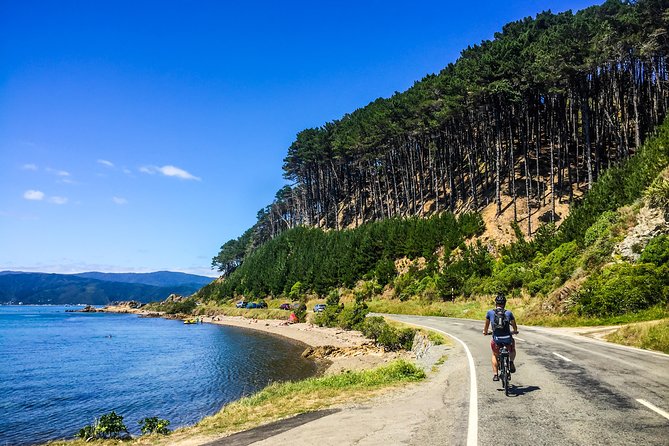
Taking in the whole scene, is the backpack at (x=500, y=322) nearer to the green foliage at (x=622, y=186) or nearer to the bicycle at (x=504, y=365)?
the bicycle at (x=504, y=365)

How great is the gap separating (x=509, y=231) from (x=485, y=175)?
1658cm

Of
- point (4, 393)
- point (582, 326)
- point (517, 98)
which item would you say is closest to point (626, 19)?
point (517, 98)

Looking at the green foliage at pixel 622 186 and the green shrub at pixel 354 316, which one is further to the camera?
the green shrub at pixel 354 316

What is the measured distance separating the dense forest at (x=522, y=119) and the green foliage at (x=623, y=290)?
23892mm

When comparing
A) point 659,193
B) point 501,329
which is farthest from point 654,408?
point 659,193

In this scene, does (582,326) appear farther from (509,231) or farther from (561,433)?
(509,231)

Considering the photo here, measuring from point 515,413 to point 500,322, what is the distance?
2489mm

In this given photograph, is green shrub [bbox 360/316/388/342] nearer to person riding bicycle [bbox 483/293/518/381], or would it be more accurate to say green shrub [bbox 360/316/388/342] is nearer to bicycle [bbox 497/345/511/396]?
person riding bicycle [bbox 483/293/518/381]

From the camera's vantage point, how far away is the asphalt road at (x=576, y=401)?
6363mm

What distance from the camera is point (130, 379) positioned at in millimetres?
27469

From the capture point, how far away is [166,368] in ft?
101

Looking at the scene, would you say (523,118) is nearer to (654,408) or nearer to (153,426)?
(654,408)

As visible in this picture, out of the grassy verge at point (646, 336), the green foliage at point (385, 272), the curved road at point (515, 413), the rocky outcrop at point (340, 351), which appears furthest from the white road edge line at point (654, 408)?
the green foliage at point (385, 272)

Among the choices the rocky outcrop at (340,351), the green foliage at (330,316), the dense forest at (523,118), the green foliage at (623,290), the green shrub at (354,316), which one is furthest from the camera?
the green foliage at (330,316)
